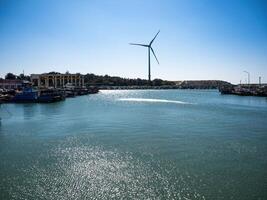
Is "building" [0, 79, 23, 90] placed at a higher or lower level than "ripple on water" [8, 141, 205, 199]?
higher

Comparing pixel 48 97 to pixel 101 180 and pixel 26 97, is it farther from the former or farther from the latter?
pixel 101 180

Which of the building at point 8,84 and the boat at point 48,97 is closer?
the boat at point 48,97

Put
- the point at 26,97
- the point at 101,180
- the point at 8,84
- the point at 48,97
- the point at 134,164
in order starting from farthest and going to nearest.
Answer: the point at 8,84
the point at 48,97
the point at 26,97
the point at 134,164
the point at 101,180

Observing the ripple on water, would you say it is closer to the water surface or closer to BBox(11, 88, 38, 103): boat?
the water surface

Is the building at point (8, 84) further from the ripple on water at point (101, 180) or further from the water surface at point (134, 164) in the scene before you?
the ripple on water at point (101, 180)

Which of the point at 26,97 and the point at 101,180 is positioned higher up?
the point at 26,97

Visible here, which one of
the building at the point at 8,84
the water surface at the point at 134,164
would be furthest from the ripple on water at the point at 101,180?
the building at the point at 8,84

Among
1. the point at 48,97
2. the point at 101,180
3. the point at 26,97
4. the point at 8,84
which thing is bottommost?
the point at 101,180

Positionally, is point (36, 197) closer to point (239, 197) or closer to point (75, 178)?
point (75, 178)

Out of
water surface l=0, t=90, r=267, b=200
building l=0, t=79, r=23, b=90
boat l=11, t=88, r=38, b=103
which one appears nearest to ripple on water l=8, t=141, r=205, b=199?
water surface l=0, t=90, r=267, b=200

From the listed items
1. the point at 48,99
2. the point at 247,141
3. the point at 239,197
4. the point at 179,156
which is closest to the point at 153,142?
the point at 179,156

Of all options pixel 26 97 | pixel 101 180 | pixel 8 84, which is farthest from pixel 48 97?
pixel 8 84
